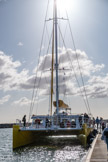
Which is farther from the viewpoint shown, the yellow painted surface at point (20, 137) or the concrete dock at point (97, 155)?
the yellow painted surface at point (20, 137)

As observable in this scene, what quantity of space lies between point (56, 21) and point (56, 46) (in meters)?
3.70

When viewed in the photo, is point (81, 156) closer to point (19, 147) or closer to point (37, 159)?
point (37, 159)

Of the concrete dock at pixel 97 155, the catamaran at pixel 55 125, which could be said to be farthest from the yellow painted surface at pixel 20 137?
the concrete dock at pixel 97 155

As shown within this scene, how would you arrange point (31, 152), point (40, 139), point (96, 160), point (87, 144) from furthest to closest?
1. point (40, 139)
2. point (87, 144)
3. point (31, 152)
4. point (96, 160)

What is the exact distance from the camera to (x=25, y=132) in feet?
61.8

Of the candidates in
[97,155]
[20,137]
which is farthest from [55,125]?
[97,155]

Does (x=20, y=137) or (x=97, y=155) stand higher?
(x=20, y=137)

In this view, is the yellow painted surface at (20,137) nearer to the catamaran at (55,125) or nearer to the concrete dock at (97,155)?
the catamaran at (55,125)

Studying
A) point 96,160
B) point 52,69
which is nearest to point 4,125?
point 52,69

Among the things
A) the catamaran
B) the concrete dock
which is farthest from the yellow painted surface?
the concrete dock

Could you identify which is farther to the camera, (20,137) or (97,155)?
(20,137)

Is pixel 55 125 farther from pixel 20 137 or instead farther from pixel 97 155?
pixel 97 155

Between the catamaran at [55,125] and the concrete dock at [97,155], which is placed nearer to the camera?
the concrete dock at [97,155]

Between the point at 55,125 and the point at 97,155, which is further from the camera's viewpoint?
the point at 55,125
